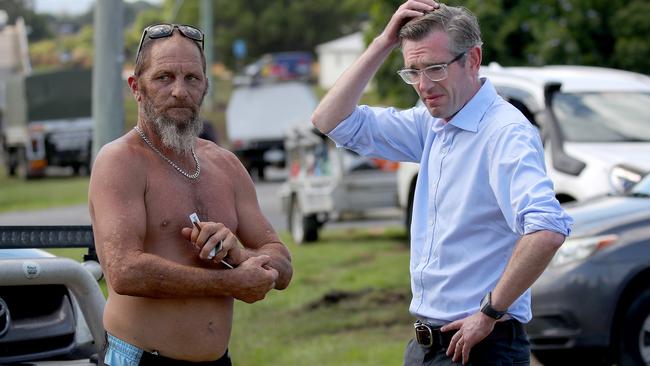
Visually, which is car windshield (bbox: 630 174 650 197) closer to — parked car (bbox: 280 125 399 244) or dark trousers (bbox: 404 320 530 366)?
dark trousers (bbox: 404 320 530 366)

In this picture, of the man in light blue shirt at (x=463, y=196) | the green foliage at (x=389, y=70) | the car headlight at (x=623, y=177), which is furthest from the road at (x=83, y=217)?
the man in light blue shirt at (x=463, y=196)

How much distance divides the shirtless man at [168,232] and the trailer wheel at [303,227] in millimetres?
11480

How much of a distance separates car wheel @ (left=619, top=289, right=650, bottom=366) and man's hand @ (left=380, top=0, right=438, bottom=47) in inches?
141

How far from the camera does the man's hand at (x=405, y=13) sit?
3826 millimetres

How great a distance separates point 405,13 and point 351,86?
0.34 m

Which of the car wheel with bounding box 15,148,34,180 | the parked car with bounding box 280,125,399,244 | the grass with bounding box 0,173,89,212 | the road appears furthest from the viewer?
the car wheel with bounding box 15,148,34,180

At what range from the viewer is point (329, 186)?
15031 mm

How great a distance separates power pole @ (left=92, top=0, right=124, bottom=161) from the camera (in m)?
6.70

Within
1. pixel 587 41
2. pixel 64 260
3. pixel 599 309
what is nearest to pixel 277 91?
pixel 587 41

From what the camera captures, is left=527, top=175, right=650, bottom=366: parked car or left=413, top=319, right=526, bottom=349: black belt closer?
left=413, top=319, right=526, bottom=349: black belt

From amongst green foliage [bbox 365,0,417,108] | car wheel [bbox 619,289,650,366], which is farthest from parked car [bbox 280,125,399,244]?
car wheel [bbox 619,289,650,366]

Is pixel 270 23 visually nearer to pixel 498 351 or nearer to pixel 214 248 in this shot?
pixel 498 351

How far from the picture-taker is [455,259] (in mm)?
3758

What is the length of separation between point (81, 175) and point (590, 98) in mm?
26315
